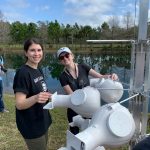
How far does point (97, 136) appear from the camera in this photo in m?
1.40

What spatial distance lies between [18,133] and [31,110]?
242 cm

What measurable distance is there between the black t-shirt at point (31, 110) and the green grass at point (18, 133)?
5.82 feet

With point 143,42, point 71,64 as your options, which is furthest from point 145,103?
point 71,64

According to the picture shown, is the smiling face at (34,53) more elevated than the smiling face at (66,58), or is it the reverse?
the smiling face at (34,53)

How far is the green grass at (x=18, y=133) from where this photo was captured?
3926 millimetres

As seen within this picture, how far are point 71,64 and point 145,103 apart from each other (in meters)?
0.89

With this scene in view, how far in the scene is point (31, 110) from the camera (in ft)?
6.79

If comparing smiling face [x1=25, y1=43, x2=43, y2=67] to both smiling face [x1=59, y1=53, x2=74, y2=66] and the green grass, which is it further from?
the green grass

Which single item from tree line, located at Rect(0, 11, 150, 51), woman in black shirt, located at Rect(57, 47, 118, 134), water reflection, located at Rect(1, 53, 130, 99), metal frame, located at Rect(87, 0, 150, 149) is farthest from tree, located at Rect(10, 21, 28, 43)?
metal frame, located at Rect(87, 0, 150, 149)

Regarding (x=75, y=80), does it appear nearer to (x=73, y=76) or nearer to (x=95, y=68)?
(x=73, y=76)

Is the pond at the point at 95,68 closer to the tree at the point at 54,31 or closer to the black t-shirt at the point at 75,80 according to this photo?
the black t-shirt at the point at 75,80

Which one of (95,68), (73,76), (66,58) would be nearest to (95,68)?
(95,68)

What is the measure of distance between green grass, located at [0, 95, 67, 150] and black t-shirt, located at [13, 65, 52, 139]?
1775mm

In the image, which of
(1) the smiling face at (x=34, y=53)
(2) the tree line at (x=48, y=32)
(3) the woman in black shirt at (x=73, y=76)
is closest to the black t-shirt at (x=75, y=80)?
(3) the woman in black shirt at (x=73, y=76)
